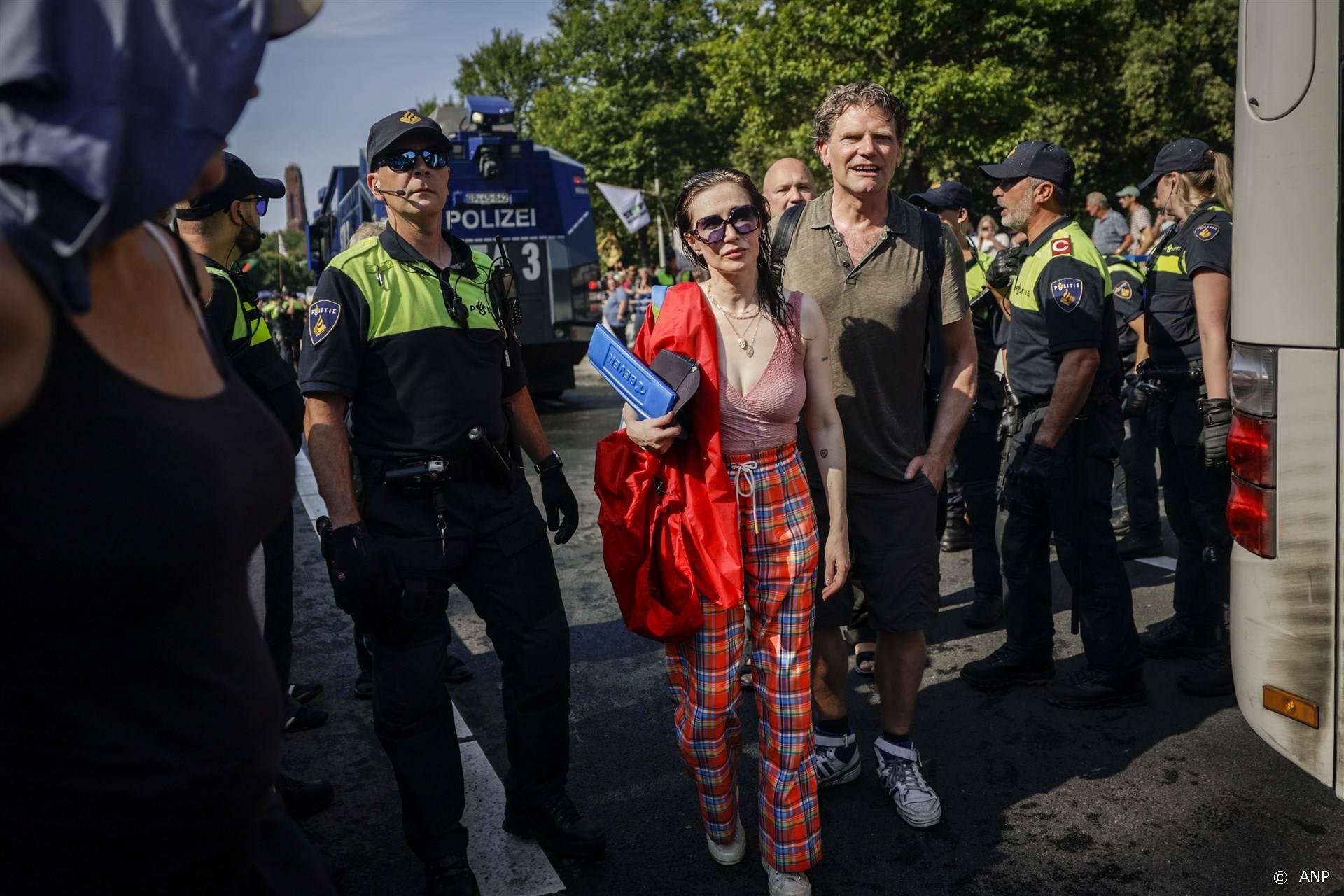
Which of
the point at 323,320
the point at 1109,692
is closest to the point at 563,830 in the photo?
the point at 323,320

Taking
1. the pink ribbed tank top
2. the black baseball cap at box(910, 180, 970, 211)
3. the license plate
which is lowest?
the pink ribbed tank top

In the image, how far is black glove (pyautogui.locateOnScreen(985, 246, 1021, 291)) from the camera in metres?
4.46

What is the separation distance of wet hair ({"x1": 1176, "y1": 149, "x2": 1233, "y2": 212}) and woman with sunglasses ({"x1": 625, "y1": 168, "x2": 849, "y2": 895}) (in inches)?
99.7

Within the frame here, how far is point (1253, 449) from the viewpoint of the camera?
260 centimetres

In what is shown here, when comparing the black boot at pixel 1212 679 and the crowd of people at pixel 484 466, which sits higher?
the crowd of people at pixel 484 466

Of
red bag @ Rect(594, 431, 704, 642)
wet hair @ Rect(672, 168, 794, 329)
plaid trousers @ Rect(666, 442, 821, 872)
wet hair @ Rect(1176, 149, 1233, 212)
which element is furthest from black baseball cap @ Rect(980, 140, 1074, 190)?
red bag @ Rect(594, 431, 704, 642)

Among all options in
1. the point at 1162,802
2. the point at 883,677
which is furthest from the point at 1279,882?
the point at 883,677

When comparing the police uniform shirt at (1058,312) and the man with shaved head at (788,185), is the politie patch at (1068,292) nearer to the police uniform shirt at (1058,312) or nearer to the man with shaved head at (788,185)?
the police uniform shirt at (1058,312)

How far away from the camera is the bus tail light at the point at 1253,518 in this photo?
2547 mm

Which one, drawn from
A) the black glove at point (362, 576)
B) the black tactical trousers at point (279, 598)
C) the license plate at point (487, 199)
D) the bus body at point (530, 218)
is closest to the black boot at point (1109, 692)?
the black glove at point (362, 576)

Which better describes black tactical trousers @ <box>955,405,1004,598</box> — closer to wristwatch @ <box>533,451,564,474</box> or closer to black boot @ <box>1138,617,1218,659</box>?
black boot @ <box>1138,617,1218,659</box>

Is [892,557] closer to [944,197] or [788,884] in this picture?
[788,884]

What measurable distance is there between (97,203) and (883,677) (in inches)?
112

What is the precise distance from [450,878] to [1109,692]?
248 cm
